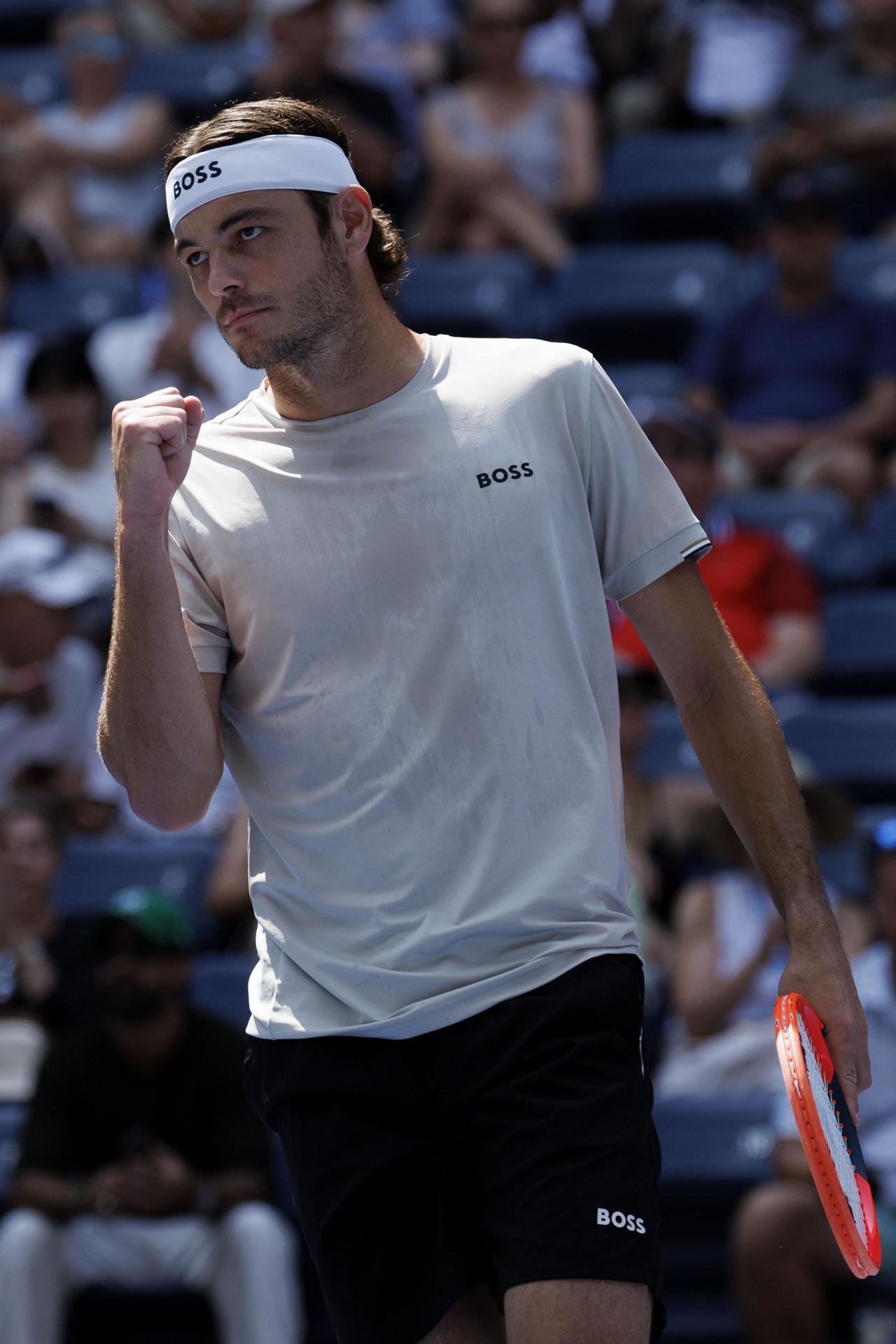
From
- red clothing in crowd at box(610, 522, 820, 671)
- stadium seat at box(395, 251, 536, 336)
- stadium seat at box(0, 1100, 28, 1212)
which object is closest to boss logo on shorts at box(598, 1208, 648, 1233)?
stadium seat at box(0, 1100, 28, 1212)

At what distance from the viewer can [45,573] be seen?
7211mm

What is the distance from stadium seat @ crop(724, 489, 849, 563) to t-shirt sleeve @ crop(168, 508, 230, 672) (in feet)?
15.1

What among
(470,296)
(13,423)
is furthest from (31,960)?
(470,296)

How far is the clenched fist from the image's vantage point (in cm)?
251

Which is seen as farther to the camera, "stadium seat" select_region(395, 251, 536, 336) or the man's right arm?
"stadium seat" select_region(395, 251, 536, 336)

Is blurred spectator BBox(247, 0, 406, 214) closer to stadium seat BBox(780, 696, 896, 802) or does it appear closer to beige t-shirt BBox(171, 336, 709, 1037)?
stadium seat BBox(780, 696, 896, 802)

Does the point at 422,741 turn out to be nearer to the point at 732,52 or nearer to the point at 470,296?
the point at 470,296

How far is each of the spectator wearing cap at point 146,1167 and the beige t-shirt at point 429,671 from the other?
2.80 meters

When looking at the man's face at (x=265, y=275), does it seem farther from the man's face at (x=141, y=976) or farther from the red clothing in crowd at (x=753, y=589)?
the red clothing in crowd at (x=753, y=589)

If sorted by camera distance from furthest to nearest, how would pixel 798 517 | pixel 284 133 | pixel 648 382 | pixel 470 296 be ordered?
pixel 470 296 → pixel 648 382 → pixel 798 517 → pixel 284 133

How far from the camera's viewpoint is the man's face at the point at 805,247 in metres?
7.55

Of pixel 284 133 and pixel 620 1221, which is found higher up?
pixel 284 133

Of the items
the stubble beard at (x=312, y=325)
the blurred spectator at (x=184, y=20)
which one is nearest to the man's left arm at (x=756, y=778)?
the stubble beard at (x=312, y=325)

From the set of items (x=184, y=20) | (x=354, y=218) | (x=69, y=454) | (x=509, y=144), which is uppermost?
(x=184, y=20)
